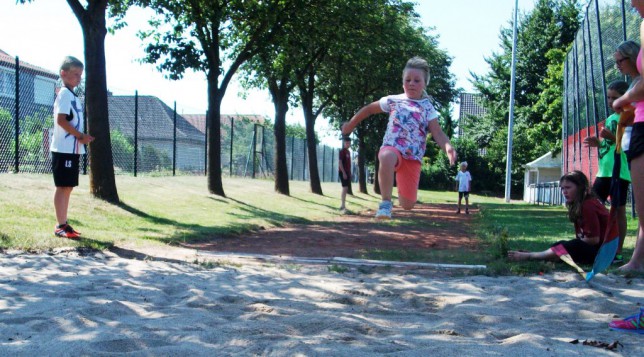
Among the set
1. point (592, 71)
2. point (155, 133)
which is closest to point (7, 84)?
point (155, 133)

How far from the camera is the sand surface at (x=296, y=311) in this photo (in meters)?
3.48

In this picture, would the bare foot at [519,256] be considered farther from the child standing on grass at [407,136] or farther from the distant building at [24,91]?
the distant building at [24,91]

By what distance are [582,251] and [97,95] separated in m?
8.98

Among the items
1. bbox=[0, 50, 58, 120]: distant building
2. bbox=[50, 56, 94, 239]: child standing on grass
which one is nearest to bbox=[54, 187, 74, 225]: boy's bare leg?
bbox=[50, 56, 94, 239]: child standing on grass

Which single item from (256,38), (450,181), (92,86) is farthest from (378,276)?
(450,181)

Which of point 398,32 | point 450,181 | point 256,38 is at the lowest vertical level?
point 450,181

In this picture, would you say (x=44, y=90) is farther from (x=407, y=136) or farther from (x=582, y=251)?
(x=582, y=251)

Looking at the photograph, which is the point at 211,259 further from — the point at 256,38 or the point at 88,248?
the point at 256,38

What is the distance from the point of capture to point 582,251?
21.5ft

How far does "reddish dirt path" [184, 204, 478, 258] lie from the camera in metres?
8.94

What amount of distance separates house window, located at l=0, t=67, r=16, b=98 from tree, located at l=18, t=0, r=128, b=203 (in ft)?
15.0

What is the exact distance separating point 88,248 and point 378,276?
3.68 meters

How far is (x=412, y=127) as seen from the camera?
639 cm

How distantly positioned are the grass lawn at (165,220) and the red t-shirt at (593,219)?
2.11ft
